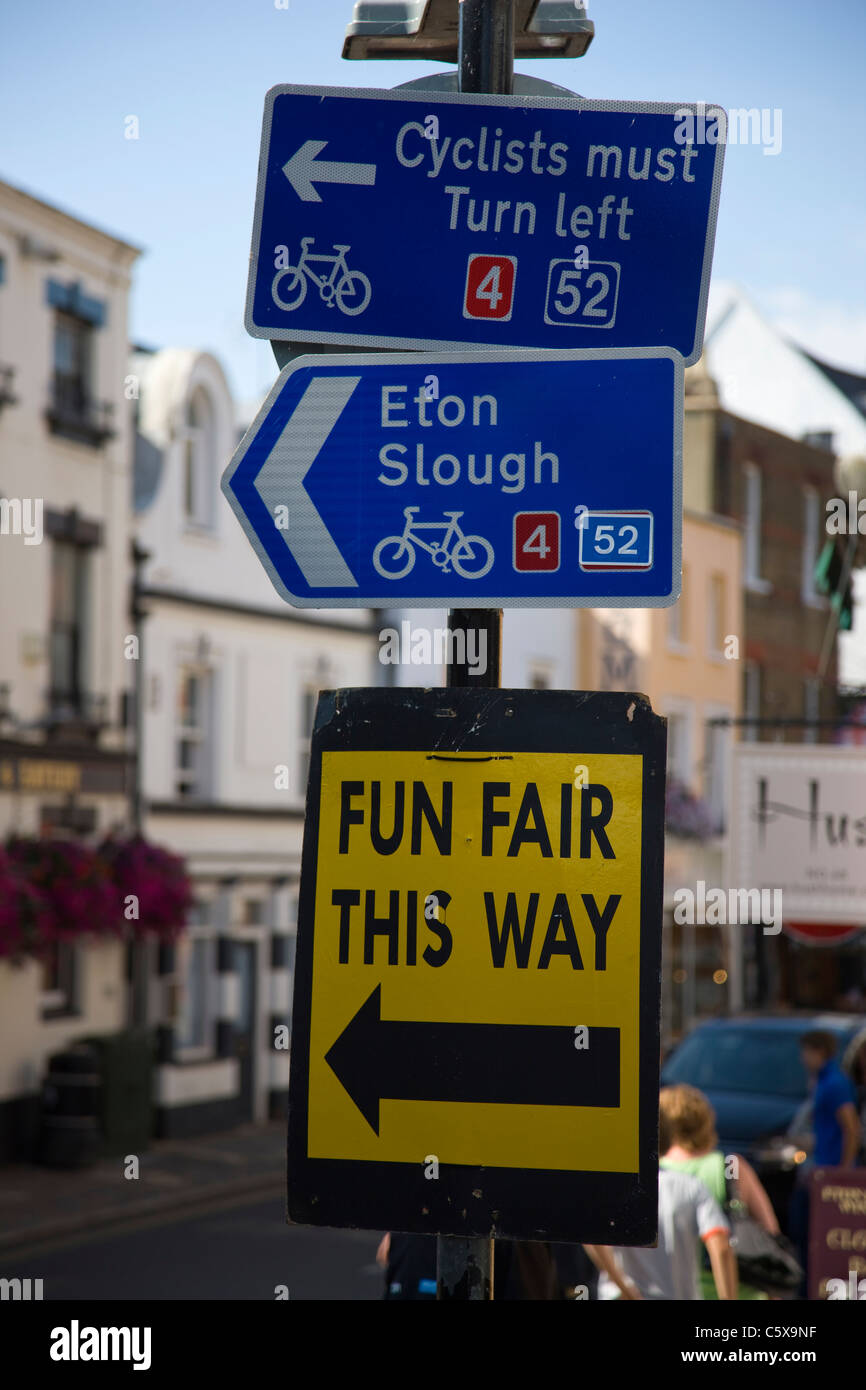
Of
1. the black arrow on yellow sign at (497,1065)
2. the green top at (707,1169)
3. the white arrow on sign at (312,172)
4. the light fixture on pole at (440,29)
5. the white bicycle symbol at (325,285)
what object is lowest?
the green top at (707,1169)

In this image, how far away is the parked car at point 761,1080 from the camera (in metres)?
13.2

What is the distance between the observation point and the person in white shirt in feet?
20.2

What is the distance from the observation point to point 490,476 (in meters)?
2.45

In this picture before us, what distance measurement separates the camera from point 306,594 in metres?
2.54

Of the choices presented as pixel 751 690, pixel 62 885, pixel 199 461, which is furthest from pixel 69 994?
pixel 751 690

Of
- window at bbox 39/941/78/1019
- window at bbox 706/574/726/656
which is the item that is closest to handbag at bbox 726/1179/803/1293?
window at bbox 39/941/78/1019

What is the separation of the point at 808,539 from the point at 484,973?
35.2m

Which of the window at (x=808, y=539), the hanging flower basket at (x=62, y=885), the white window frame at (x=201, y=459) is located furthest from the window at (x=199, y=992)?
the window at (x=808, y=539)

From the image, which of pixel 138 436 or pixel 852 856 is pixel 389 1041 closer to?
pixel 852 856

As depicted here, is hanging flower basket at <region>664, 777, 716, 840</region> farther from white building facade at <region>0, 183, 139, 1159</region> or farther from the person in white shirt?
the person in white shirt

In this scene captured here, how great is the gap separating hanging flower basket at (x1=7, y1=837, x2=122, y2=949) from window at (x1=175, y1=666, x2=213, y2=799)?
3927mm

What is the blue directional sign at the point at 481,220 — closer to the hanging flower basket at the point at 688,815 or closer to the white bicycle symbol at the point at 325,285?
the white bicycle symbol at the point at 325,285

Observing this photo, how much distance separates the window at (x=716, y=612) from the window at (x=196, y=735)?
43.3ft

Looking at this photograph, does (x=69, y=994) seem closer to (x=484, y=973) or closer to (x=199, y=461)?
(x=199, y=461)
